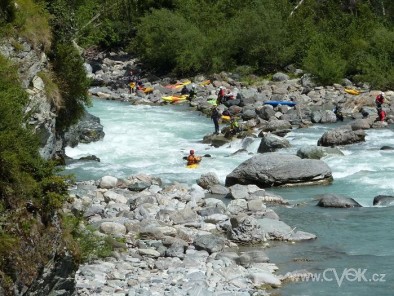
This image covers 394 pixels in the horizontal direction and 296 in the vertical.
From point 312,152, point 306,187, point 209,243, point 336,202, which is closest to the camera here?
point 209,243

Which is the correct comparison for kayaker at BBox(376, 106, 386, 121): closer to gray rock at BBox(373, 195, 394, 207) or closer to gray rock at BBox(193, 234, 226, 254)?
gray rock at BBox(373, 195, 394, 207)

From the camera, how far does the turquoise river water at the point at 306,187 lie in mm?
13688

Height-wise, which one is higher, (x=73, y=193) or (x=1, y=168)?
(x=1, y=168)

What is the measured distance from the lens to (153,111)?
36.8 m

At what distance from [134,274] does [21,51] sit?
698cm

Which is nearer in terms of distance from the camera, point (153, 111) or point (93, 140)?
point (93, 140)

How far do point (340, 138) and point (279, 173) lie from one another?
595cm

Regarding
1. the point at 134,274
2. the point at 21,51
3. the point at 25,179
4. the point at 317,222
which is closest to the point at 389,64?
the point at 317,222

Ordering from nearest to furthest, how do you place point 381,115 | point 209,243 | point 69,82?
point 209,243 → point 69,82 → point 381,115

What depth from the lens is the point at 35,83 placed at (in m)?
17.5

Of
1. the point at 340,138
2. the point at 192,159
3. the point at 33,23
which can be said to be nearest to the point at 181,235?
the point at 33,23

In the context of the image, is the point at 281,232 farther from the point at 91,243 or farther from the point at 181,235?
the point at 91,243

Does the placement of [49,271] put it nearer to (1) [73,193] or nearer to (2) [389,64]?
(1) [73,193]

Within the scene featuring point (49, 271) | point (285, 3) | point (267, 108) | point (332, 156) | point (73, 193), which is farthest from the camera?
point (285, 3)
